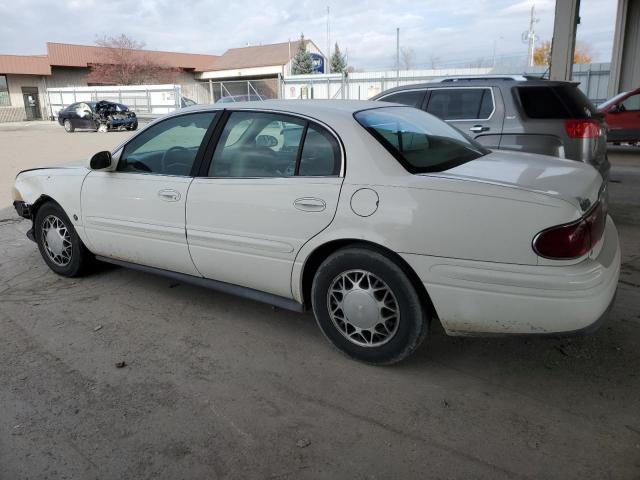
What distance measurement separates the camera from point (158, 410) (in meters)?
2.86

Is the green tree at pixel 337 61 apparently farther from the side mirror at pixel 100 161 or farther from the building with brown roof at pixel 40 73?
A: the side mirror at pixel 100 161

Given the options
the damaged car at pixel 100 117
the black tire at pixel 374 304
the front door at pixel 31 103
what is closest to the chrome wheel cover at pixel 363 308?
the black tire at pixel 374 304

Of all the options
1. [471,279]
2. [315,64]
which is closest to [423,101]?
[471,279]

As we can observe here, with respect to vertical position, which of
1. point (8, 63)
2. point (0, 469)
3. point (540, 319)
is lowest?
point (0, 469)

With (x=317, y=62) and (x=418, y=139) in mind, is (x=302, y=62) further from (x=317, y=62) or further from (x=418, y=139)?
(x=418, y=139)

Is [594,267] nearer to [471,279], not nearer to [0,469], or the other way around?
[471,279]

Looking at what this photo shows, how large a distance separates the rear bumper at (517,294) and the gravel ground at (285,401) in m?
0.30

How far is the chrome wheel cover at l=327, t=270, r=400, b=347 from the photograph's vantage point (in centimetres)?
308

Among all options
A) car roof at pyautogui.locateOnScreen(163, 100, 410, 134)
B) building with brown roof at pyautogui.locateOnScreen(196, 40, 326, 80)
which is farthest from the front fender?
building with brown roof at pyautogui.locateOnScreen(196, 40, 326, 80)

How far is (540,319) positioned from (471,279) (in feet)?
1.26

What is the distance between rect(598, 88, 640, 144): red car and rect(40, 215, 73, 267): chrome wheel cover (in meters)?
13.2

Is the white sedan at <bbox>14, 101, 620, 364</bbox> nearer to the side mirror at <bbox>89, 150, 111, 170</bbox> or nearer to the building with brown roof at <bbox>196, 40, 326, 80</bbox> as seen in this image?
the side mirror at <bbox>89, 150, 111, 170</bbox>

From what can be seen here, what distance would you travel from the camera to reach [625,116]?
13.6 meters

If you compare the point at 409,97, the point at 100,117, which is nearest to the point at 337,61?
the point at 100,117
